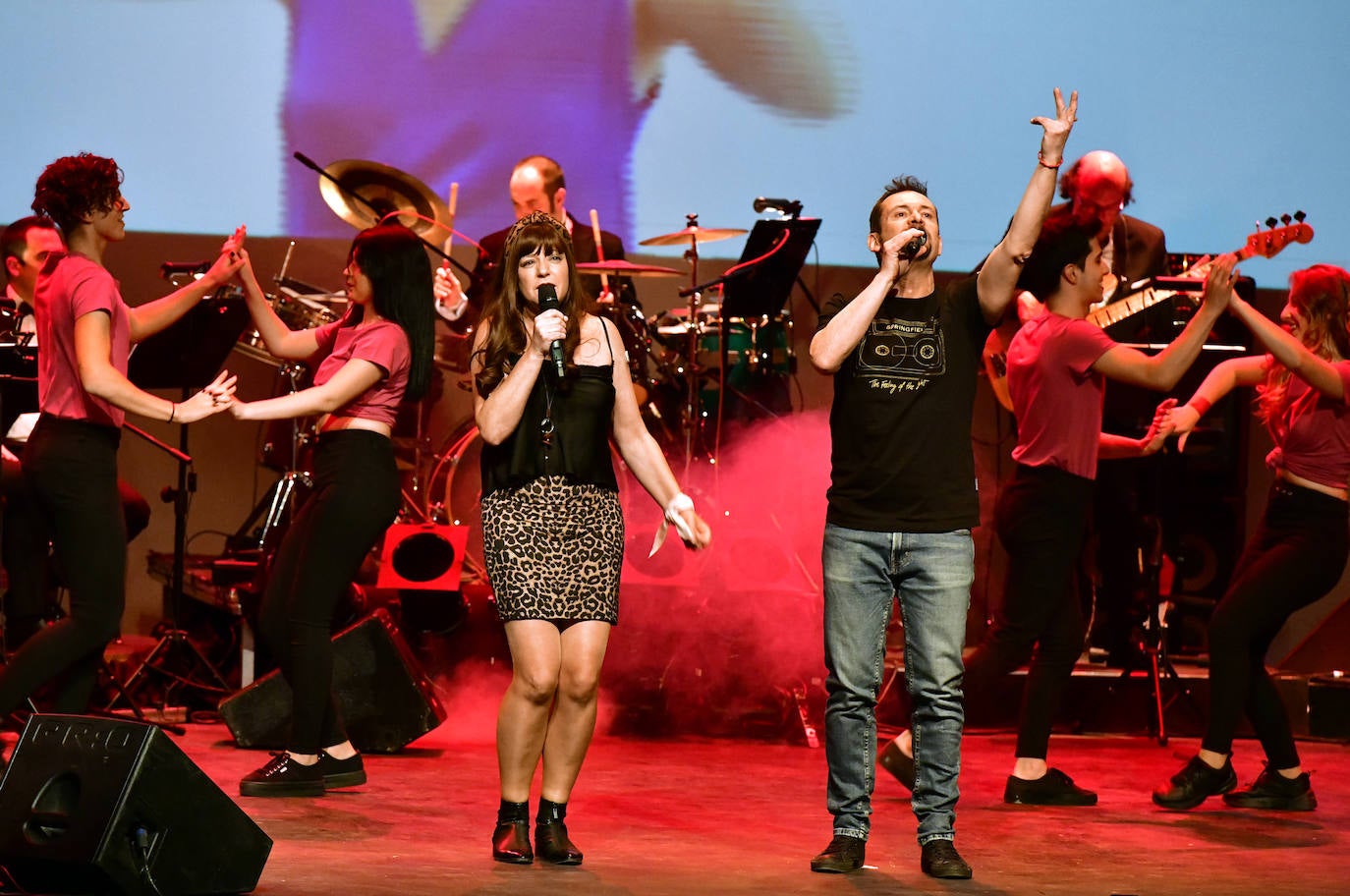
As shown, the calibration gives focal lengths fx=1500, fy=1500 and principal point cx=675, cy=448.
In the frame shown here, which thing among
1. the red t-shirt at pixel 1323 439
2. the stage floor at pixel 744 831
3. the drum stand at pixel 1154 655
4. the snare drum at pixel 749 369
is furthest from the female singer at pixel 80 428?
the drum stand at pixel 1154 655

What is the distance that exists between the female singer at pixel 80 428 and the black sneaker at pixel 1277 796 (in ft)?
A: 11.5

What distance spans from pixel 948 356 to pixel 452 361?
13.7 feet

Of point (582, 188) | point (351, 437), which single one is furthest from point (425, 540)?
point (582, 188)

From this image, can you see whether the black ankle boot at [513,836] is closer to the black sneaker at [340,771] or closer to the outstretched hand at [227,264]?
the black sneaker at [340,771]

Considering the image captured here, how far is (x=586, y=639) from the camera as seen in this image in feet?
12.5

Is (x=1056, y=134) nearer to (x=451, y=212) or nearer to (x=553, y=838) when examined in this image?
(x=553, y=838)

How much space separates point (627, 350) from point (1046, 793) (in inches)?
107

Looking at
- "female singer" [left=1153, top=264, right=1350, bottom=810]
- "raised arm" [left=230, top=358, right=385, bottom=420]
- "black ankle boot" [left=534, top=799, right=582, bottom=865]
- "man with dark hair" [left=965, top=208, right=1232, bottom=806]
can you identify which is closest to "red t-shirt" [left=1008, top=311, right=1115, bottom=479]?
"man with dark hair" [left=965, top=208, right=1232, bottom=806]

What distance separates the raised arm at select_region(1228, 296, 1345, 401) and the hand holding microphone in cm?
219

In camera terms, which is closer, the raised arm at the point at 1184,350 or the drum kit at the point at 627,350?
the raised arm at the point at 1184,350

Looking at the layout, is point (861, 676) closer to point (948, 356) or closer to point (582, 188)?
point (948, 356)

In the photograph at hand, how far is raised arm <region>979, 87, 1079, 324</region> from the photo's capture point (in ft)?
11.7

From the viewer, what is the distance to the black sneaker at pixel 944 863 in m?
3.77

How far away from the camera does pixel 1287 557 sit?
4.91 meters
